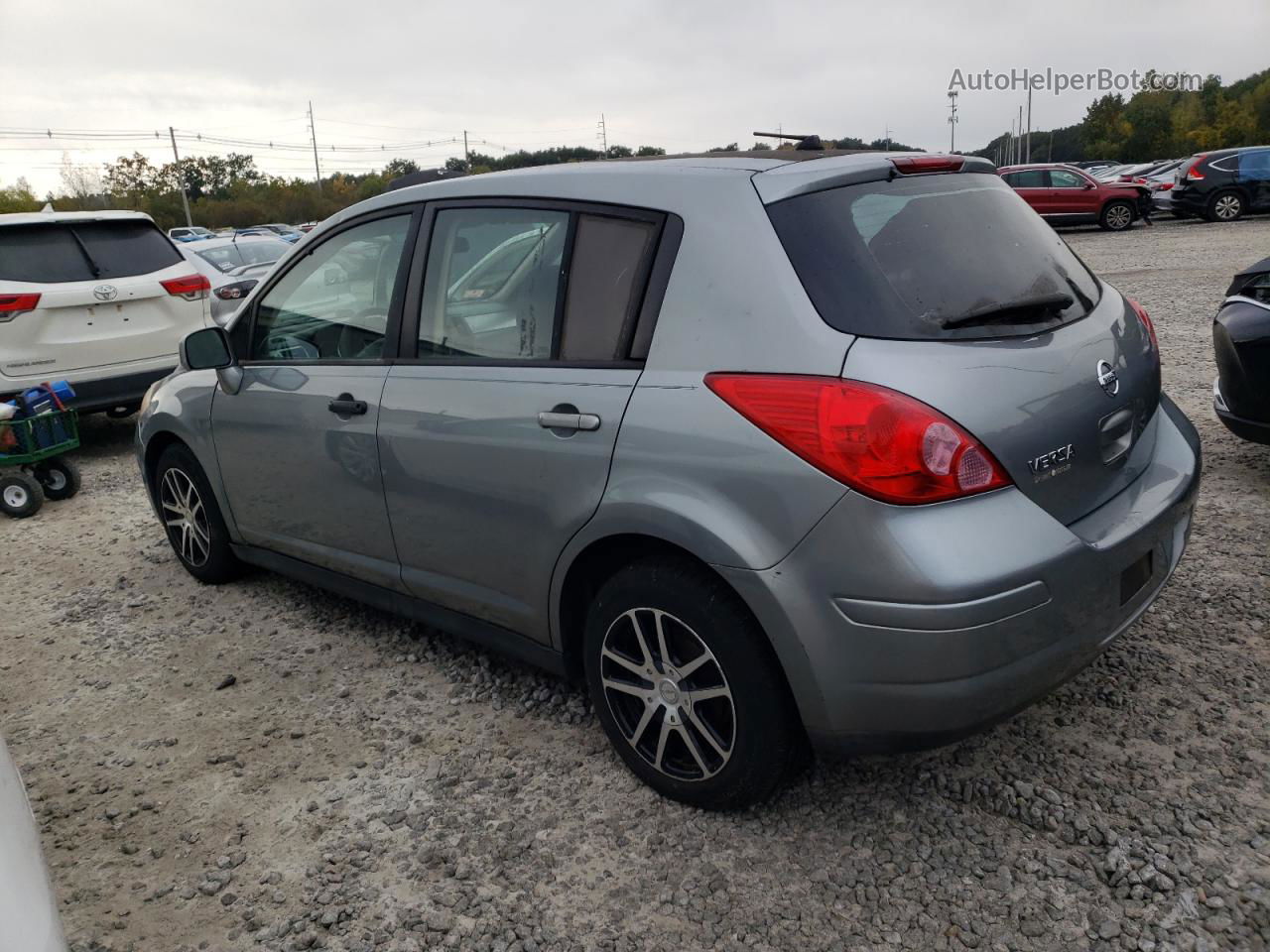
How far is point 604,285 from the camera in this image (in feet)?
9.42

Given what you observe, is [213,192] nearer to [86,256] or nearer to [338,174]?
[338,174]

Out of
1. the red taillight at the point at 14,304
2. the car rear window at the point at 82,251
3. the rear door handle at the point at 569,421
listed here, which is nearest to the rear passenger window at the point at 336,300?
the rear door handle at the point at 569,421

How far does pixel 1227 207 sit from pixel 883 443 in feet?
83.1

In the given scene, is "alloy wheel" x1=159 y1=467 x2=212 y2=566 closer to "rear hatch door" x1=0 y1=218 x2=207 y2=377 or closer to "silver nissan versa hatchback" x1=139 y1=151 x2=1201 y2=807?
"silver nissan versa hatchback" x1=139 y1=151 x2=1201 y2=807

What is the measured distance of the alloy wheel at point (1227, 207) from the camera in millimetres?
23000

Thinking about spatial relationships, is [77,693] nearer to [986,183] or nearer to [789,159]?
[789,159]

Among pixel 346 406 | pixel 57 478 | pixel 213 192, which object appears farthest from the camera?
pixel 213 192

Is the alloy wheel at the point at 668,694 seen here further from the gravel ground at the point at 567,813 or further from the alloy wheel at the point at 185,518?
the alloy wheel at the point at 185,518

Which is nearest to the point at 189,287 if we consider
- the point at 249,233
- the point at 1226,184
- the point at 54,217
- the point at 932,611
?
the point at 54,217

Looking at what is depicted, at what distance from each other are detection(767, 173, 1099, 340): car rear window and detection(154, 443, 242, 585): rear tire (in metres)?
3.18

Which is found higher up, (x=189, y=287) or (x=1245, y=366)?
(x=189, y=287)

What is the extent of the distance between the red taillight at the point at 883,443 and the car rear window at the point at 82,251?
6.81m

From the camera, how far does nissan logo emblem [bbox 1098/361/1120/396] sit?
2.66m

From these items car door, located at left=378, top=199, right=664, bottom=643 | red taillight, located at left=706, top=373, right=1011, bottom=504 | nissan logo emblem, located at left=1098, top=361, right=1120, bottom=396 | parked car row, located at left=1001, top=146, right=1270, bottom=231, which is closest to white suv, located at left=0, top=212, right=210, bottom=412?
car door, located at left=378, top=199, right=664, bottom=643
